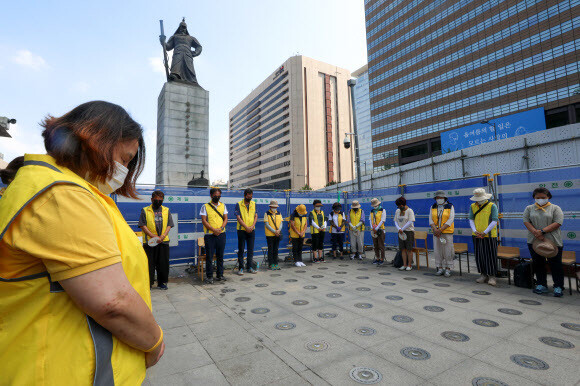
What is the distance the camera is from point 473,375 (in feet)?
8.56

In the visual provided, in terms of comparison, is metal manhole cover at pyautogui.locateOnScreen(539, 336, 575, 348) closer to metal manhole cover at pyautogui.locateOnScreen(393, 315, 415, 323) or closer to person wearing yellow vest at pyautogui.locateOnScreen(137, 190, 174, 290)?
metal manhole cover at pyautogui.locateOnScreen(393, 315, 415, 323)

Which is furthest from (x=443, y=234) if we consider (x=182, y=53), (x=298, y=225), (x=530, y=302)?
(x=182, y=53)

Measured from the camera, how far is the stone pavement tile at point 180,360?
9.09ft

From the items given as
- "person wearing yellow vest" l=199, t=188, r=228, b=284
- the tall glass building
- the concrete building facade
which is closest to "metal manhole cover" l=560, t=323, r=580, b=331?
"person wearing yellow vest" l=199, t=188, r=228, b=284

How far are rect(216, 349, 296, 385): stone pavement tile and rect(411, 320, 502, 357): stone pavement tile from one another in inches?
71.3

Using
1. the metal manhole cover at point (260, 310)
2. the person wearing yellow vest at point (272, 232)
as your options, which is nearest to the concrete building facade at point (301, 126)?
the person wearing yellow vest at point (272, 232)

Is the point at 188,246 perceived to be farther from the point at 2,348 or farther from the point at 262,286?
the point at 2,348

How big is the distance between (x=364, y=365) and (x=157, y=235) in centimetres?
483

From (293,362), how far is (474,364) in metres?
1.81

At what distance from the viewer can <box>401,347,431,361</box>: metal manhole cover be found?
295 cm

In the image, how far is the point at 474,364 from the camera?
280 centimetres

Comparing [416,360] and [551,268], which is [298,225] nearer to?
[551,268]

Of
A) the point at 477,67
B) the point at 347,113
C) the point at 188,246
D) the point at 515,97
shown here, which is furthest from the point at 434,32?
the point at 188,246

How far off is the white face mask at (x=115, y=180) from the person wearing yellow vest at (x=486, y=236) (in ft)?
22.5
